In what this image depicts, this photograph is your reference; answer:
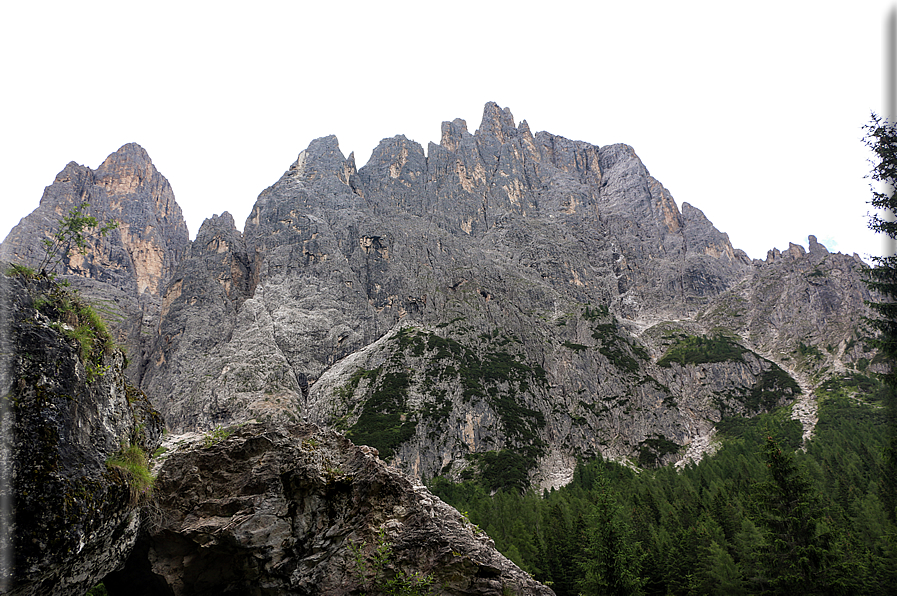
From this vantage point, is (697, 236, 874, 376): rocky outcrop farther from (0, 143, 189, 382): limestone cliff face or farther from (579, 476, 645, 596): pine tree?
(0, 143, 189, 382): limestone cliff face

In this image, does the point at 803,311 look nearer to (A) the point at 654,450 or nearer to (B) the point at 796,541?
(A) the point at 654,450

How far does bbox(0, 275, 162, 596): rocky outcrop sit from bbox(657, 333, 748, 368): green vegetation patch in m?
152

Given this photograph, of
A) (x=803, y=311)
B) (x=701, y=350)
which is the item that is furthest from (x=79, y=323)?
(x=803, y=311)

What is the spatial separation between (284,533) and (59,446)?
6.42m

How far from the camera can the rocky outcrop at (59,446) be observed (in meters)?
6.79

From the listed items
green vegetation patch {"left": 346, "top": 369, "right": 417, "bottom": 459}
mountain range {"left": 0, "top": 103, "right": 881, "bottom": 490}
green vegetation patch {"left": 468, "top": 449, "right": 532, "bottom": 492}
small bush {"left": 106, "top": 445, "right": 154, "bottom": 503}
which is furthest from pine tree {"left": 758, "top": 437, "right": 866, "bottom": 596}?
green vegetation patch {"left": 346, "top": 369, "right": 417, "bottom": 459}

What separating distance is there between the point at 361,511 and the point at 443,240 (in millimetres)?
152581

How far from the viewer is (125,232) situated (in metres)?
Result: 167

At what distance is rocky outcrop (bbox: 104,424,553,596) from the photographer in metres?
11.7

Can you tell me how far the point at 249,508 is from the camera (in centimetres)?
1221

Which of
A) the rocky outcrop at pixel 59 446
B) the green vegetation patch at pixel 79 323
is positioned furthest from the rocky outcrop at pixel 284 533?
the green vegetation patch at pixel 79 323

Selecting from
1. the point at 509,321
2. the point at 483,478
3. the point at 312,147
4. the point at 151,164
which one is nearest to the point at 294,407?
the point at 483,478

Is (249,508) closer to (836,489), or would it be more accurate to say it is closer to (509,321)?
(836,489)

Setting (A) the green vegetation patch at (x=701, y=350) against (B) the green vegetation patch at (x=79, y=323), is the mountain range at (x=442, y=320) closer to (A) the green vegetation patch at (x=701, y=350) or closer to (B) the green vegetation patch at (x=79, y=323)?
(A) the green vegetation patch at (x=701, y=350)
